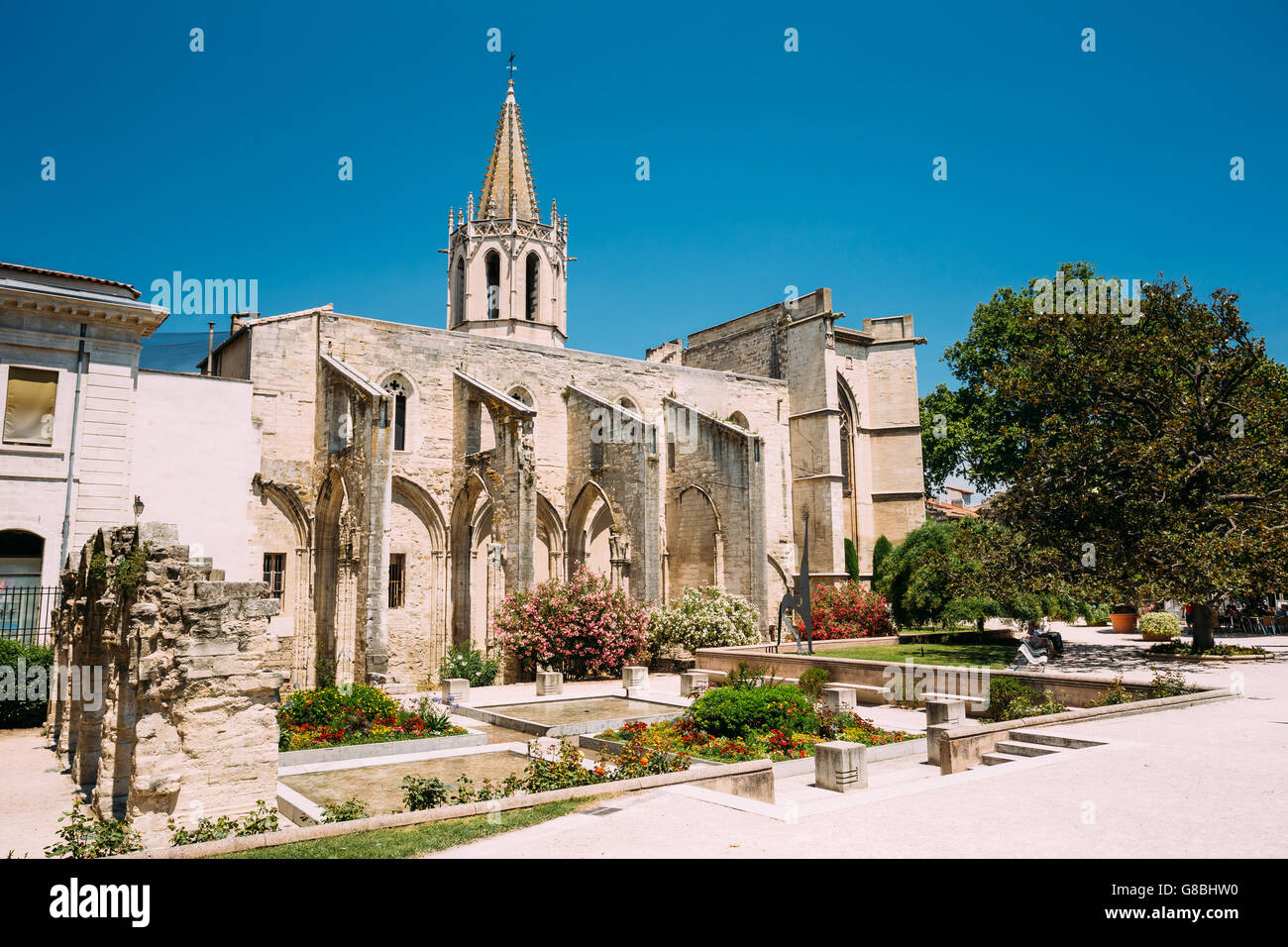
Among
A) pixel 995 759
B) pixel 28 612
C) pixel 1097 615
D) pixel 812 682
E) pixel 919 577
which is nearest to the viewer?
pixel 995 759

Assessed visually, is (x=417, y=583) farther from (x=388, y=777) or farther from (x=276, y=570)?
(x=388, y=777)

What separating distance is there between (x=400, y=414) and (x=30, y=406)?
808 centimetres

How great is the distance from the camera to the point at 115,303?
57.5 ft

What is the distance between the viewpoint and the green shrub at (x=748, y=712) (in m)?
10.8

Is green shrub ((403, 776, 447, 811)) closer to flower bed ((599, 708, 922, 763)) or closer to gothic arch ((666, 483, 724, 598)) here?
flower bed ((599, 708, 922, 763))

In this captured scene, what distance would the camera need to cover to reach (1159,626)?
74.8 ft

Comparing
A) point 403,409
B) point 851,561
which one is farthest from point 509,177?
point 851,561

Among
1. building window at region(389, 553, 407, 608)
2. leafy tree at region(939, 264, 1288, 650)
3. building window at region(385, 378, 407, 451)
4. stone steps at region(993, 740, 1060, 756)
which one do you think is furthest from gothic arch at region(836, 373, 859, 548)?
stone steps at region(993, 740, 1060, 756)

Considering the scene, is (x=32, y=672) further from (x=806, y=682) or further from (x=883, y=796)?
(x=883, y=796)

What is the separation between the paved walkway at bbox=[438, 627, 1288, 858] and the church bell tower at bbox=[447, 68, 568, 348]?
2817cm

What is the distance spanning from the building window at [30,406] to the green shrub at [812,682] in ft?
50.7

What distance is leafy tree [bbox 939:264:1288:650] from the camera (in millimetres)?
15484
